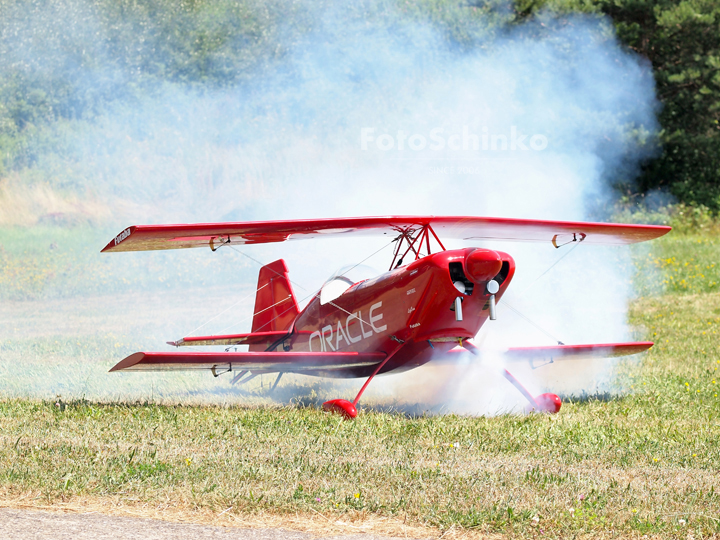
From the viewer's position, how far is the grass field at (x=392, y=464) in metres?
4.36

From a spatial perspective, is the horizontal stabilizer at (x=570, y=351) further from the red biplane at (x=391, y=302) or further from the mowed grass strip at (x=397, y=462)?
the mowed grass strip at (x=397, y=462)

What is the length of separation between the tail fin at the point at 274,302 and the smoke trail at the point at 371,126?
1016cm

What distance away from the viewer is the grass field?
14.3 ft

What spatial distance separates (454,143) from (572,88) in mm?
4057

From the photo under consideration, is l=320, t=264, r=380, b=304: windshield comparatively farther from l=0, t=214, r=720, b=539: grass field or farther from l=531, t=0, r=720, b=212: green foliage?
l=531, t=0, r=720, b=212: green foliage

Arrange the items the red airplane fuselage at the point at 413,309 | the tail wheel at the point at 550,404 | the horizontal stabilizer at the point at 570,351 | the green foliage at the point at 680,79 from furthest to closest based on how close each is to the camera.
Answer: the green foliage at the point at 680,79
the horizontal stabilizer at the point at 570,351
the tail wheel at the point at 550,404
the red airplane fuselage at the point at 413,309

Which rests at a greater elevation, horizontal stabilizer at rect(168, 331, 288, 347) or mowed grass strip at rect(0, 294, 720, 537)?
mowed grass strip at rect(0, 294, 720, 537)

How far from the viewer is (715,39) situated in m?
25.4

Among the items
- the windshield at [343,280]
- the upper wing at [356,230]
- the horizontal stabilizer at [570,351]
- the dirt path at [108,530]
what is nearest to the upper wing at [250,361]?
the windshield at [343,280]

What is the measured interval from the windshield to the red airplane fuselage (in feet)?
0.33

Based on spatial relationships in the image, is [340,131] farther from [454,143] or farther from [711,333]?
[711,333]

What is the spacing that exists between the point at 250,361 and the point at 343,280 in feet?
5.45

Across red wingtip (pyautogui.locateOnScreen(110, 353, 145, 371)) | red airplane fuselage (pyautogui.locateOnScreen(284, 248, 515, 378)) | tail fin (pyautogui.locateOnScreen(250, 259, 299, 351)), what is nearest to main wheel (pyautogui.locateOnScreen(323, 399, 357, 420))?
red airplane fuselage (pyautogui.locateOnScreen(284, 248, 515, 378))

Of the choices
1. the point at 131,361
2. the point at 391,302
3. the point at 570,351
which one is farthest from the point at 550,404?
the point at 131,361
